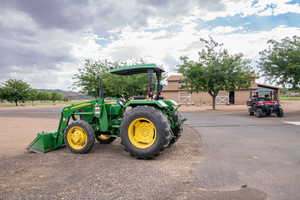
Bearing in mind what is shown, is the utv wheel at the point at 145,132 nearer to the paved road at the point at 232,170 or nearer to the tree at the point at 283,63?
the paved road at the point at 232,170

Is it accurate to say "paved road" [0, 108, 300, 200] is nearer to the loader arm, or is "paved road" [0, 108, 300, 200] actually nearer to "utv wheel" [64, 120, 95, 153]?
"utv wheel" [64, 120, 95, 153]

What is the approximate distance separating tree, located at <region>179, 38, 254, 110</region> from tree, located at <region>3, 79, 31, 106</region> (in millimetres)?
36539

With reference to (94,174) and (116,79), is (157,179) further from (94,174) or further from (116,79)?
(116,79)

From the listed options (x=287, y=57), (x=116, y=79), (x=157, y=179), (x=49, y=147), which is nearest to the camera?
(x=157, y=179)

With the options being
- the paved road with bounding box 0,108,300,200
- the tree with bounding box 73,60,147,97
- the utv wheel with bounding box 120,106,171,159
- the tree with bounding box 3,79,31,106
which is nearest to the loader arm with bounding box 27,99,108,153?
the paved road with bounding box 0,108,300,200

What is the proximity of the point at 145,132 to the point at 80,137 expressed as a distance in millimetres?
1643

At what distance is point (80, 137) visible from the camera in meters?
5.01

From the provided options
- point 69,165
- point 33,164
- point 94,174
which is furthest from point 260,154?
point 33,164

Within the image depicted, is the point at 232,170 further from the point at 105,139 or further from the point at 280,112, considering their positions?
the point at 280,112

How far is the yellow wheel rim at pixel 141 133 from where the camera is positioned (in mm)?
4572

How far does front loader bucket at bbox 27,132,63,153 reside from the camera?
509 cm

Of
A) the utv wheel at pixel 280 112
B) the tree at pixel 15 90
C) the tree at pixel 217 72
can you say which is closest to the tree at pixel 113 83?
the tree at pixel 217 72

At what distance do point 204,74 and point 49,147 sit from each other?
16.6 m

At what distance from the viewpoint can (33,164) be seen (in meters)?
4.21
